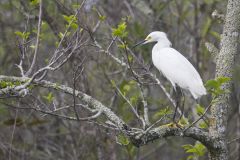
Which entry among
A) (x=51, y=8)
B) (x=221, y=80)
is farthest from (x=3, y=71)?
(x=221, y=80)

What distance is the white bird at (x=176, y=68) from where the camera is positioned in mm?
4504

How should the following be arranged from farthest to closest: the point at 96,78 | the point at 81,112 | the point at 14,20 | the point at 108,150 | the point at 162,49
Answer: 1. the point at 14,20
2. the point at 96,78
3. the point at 108,150
4. the point at 81,112
5. the point at 162,49

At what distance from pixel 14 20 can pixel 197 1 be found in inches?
124

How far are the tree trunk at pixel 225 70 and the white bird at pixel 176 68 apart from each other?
0.34 m

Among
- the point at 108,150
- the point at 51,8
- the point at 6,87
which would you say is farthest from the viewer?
the point at 51,8

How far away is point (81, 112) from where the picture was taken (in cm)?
634

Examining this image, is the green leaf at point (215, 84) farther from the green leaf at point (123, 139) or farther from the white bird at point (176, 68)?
the white bird at point (176, 68)

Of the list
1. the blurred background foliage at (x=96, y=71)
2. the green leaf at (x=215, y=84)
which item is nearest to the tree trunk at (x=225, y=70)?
the green leaf at (x=215, y=84)

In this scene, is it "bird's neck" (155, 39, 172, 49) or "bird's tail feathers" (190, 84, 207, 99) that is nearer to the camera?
"bird's tail feathers" (190, 84, 207, 99)

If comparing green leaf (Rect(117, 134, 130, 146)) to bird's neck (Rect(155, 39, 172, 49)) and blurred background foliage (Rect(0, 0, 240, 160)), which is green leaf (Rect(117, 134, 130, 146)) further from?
blurred background foliage (Rect(0, 0, 240, 160))

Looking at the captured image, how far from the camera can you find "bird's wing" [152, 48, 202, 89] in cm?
460

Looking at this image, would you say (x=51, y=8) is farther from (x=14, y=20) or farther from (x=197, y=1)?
(x=197, y=1)

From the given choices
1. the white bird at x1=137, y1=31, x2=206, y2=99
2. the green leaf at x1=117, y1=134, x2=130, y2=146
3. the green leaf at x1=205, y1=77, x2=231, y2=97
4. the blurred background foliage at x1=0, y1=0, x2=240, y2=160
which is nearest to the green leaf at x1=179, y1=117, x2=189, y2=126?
the white bird at x1=137, y1=31, x2=206, y2=99

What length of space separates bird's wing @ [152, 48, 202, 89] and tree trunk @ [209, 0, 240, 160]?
0.41 meters
